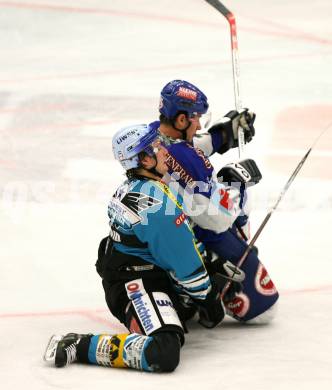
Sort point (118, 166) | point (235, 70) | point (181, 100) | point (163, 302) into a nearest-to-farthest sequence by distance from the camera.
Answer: point (163, 302) < point (181, 100) < point (235, 70) < point (118, 166)

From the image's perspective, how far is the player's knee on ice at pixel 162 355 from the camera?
4539 millimetres

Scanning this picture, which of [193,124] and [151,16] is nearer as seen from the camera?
[193,124]

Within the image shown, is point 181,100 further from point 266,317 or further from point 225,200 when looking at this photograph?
point 266,317

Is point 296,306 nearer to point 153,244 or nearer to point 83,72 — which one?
point 153,244

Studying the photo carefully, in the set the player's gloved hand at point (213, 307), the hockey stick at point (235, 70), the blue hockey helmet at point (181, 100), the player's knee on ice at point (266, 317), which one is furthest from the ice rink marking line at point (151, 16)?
the player's gloved hand at point (213, 307)

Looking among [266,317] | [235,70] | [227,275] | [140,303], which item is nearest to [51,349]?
[140,303]

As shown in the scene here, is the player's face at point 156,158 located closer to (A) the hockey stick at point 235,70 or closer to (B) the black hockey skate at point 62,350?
(B) the black hockey skate at point 62,350

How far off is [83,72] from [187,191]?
221 inches

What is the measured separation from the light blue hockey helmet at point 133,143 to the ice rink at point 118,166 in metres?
0.87

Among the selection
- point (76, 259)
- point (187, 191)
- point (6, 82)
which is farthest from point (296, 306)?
point (6, 82)

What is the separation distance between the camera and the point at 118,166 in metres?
8.08

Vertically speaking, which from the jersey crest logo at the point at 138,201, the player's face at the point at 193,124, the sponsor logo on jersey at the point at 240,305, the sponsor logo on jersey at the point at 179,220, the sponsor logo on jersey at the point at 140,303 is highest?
the player's face at the point at 193,124

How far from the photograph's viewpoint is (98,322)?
536 centimetres

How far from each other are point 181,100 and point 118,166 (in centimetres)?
298
